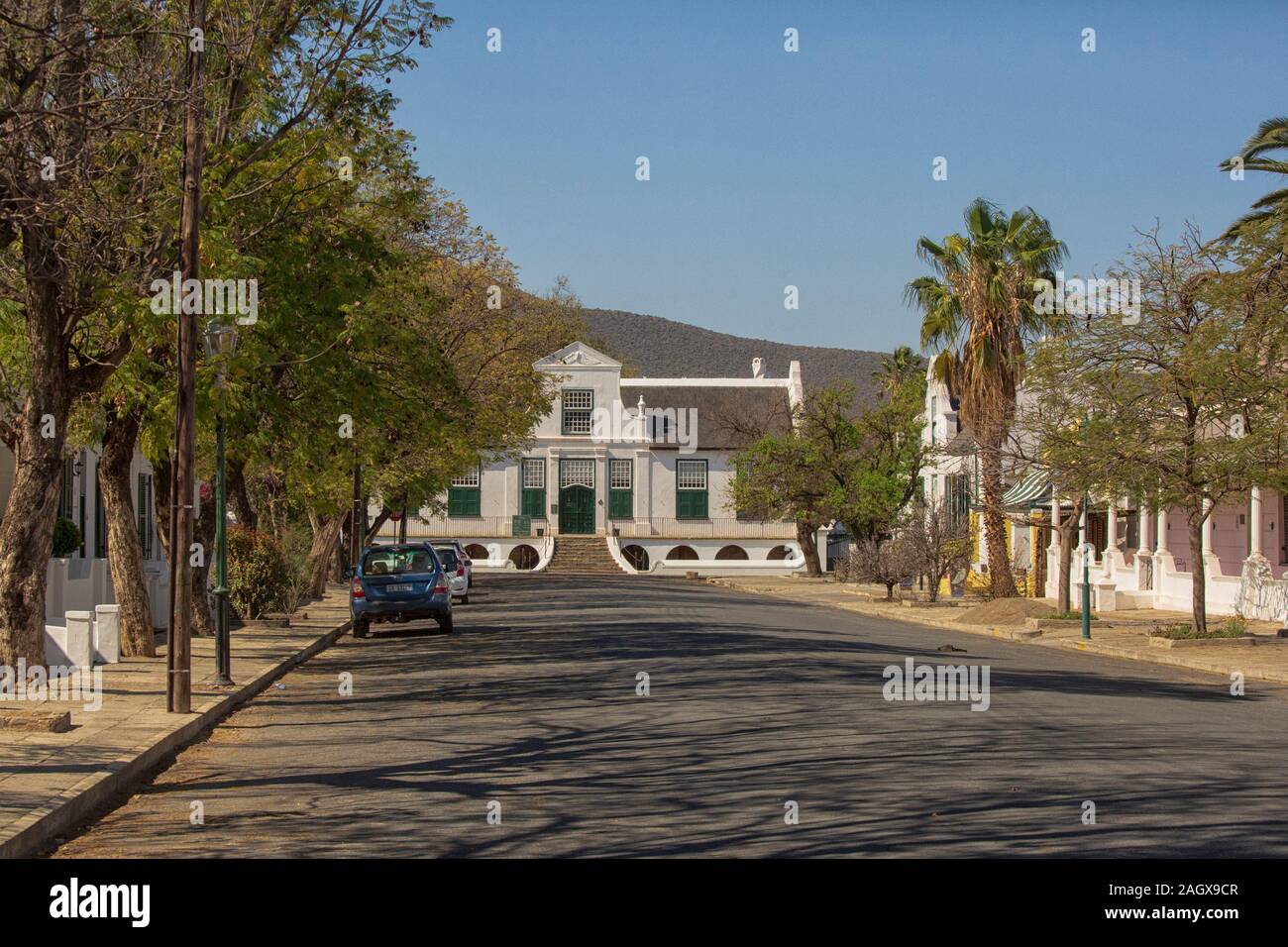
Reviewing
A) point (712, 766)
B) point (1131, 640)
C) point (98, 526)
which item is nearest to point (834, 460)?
point (1131, 640)

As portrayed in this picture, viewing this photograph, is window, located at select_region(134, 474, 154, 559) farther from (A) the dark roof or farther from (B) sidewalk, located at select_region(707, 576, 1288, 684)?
(A) the dark roof

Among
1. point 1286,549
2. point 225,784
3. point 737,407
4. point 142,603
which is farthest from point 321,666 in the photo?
point 737,407

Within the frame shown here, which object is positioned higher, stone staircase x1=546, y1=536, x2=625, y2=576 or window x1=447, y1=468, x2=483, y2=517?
window x1=447, y1=468, x2=483, y2=517

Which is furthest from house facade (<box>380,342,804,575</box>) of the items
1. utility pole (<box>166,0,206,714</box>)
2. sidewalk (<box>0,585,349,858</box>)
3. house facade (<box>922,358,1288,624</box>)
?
utility pole (<box>166,0,206,714</box>)

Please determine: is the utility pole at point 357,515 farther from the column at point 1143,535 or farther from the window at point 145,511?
the column at point 1143,535

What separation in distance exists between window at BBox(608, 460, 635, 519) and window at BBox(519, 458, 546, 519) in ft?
11.6

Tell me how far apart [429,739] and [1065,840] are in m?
6.77

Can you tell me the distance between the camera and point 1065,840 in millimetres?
8672

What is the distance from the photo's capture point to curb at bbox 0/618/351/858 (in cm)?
903

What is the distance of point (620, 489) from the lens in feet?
266

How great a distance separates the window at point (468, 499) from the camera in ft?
263

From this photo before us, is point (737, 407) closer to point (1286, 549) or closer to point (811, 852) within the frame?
point (1286, 549)

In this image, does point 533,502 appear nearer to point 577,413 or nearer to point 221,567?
point 577,413

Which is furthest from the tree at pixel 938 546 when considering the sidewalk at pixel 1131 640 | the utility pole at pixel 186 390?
the utility pole at pixel 186 390
